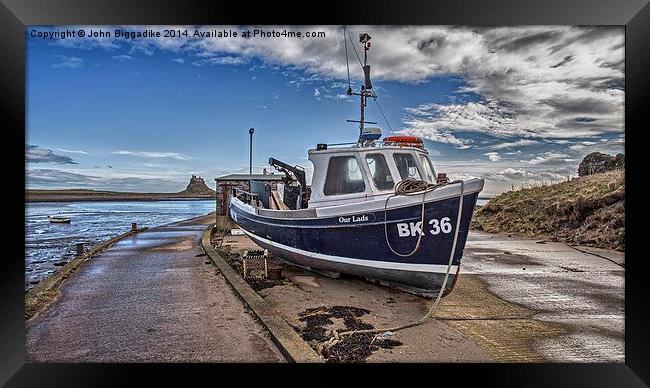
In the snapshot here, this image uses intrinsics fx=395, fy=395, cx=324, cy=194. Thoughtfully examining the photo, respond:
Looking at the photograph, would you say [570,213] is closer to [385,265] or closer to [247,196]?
[385,265]

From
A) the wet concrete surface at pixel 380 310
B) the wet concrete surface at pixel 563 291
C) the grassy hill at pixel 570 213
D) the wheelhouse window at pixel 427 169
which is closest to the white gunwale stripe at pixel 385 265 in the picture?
the wet concrete surface at pixel 380 310

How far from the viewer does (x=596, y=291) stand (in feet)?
19.0

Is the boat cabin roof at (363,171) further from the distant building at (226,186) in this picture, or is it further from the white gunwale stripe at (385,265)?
the distant building at (226,186)

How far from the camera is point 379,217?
5.09 m

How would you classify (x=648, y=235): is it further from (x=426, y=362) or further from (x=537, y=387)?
(x=426, y=362)

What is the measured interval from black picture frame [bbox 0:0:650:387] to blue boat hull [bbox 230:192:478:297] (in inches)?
65.9

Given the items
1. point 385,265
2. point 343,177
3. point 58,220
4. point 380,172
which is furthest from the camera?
point 58,220

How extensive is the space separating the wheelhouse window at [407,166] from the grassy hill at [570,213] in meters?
4.81

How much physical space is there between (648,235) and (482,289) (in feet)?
7.51

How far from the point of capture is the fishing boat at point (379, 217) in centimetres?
468

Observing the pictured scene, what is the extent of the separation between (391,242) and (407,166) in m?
1.37

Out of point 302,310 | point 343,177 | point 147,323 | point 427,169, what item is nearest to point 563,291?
point 427,169

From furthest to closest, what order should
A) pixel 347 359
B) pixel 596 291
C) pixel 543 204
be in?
pixel 543 204
pixel 596 291
pixel 347 359
